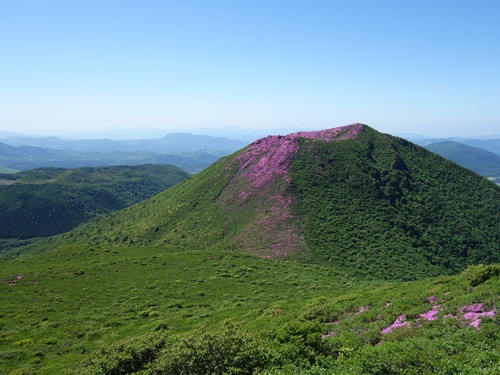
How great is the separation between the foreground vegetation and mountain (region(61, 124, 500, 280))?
10.6 m

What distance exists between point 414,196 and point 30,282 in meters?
83.6

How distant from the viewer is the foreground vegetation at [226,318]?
1547cm

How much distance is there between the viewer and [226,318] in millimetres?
30359

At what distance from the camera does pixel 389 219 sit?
6556 centimetres

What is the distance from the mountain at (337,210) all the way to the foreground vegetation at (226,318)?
34.9ft

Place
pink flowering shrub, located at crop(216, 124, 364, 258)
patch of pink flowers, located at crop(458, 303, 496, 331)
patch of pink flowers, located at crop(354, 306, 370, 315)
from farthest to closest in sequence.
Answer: pink flowering shrub, located at crop(216, 124, 364, 258)
patch of pink flowers, located at crop(354, 306, 370, 315)
patch of pink flowers, located at crop(458, 303, 496, 331)

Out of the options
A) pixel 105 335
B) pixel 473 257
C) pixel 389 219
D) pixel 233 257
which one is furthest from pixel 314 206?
pixel 105 335

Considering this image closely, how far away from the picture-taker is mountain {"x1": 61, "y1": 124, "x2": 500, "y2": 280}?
190ft

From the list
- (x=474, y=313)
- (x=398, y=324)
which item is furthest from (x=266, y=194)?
(x=474, y=313)

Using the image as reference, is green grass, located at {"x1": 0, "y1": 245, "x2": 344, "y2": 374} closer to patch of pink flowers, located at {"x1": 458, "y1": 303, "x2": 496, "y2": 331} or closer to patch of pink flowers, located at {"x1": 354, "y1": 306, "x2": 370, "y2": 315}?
patch of pink flowers, located at {"x1": 354, "y1": 306, "x2": 370, "y2": 315}

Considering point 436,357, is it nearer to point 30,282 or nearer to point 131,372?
point 131,372

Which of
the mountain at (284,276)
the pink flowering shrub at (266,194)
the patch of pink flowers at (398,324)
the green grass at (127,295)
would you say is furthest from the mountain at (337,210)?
the patch of pink flowers at (398,324)

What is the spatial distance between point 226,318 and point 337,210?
46.1 meters

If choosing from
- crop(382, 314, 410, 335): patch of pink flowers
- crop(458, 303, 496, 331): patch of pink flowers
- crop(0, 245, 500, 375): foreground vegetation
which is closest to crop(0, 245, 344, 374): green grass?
crop(0, 245, 500, 375): foreground vegetation
